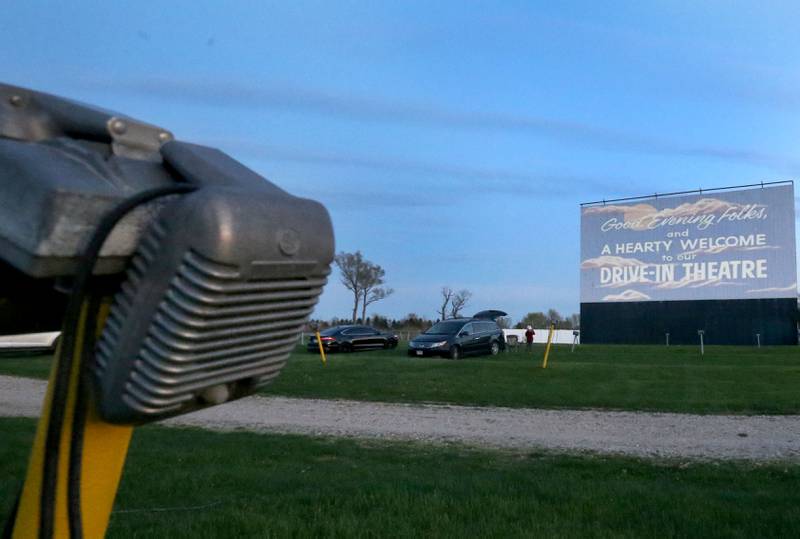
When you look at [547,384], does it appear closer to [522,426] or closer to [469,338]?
[522,426]

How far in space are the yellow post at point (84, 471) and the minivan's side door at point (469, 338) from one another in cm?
2964

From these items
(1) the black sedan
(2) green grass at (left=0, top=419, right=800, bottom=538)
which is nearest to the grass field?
(2) green grass at (left=0, top=419, right=800, bottom=538)

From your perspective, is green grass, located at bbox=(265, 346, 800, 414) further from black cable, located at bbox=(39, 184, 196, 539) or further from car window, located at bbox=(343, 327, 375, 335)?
black cable, located at bbox=(39, 184, 196, 539)

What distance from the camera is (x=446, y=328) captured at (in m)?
32.3

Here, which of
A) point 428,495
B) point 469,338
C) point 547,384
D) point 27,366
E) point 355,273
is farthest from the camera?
point 355,273

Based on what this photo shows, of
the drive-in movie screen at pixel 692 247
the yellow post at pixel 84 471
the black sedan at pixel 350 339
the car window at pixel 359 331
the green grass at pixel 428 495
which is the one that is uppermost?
the drive-in movie screen at pixel 692 247

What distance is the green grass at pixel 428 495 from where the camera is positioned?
4.72 meters

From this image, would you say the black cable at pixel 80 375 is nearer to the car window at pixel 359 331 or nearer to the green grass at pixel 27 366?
the green grass at pixel 27 366

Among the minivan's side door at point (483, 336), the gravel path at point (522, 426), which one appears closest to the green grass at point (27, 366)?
the gravel path at point (522, 426)

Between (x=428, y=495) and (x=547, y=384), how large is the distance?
48.7 ft

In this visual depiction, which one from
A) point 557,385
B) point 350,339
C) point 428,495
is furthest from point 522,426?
point 350,339

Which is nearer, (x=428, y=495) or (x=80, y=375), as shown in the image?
(x=80, y=375)

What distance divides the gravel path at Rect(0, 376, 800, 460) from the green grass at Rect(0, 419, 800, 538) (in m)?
1.42

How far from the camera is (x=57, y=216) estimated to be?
1.54 meters
